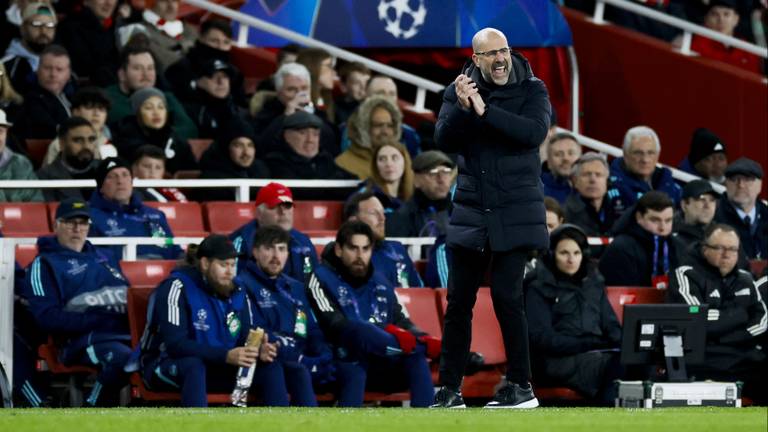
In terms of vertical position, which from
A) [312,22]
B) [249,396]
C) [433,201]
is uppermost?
[312,22]

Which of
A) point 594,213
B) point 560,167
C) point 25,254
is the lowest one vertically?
point 25,254

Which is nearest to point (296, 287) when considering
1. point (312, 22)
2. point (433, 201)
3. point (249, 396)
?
point (249, 396)

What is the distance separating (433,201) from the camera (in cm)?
1563

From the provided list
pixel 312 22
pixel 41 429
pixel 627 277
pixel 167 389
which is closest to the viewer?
pixel 41 429

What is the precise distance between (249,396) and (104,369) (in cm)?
97

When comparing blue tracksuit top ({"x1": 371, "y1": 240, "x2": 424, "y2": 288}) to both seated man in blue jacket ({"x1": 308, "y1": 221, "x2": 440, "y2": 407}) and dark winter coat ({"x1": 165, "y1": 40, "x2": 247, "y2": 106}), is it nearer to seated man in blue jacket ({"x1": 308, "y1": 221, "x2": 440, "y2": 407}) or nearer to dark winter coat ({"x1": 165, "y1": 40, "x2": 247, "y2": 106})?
seated man in blue jacket ({"x1": 308, "y1": 221, "x2": 440, "y2": 407})

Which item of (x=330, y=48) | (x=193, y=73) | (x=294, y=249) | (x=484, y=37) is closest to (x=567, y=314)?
(x=294, y=249)

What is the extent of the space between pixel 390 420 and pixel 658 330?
446 centimetres

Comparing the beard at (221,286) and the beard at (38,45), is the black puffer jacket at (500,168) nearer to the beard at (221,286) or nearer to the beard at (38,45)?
the beard at (221,286)

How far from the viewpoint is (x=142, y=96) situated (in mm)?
16422

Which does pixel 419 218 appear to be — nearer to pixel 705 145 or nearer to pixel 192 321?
pixel 192 321

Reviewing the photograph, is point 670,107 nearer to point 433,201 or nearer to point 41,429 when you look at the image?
point 433,201

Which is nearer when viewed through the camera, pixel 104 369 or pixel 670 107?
pixel 104 369

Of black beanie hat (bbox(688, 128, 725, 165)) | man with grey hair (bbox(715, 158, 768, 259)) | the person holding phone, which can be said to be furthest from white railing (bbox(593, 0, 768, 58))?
the person holding phone
